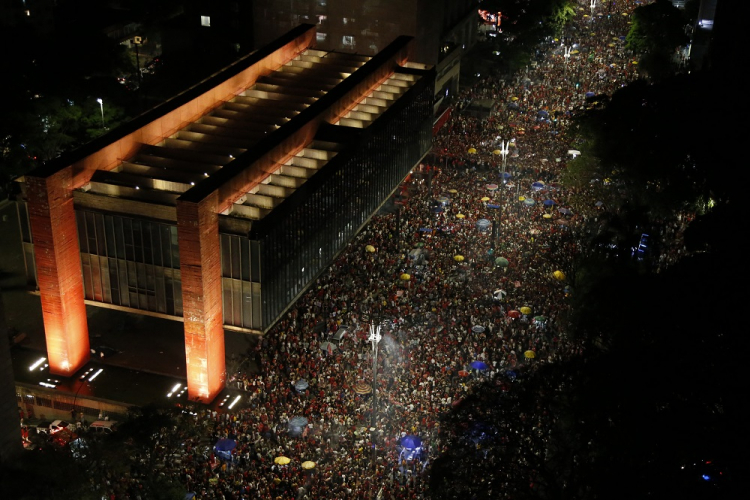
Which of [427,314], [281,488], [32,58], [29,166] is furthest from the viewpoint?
[32,58]

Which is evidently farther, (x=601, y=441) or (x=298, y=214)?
(x=298, y=214)

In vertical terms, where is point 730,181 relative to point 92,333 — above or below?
above

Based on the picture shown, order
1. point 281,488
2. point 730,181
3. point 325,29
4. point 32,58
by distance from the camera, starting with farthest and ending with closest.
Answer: point 325,29 < point 32,58 < point 730,181 < point 281,488

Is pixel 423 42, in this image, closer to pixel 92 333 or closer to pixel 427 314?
pixel 427 314

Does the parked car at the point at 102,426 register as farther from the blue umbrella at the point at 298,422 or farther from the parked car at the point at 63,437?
the blue umbrella at the point at 298,422

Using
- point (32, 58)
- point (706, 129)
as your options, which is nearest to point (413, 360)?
point (706, 129)

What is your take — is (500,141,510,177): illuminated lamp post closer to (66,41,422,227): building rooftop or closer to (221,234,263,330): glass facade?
(66,41,422,227): building rooftop

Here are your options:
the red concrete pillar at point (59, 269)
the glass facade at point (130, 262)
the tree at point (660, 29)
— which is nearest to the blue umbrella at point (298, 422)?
the glass facade at point (130, 262)
